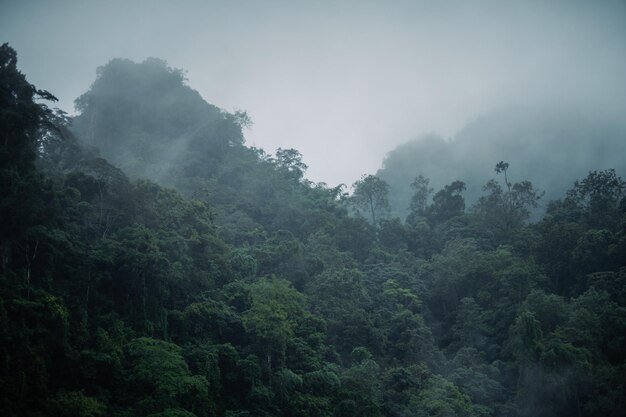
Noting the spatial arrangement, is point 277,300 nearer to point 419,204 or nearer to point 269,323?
point 269,323

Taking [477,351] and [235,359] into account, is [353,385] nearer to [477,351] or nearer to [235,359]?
[235,359]

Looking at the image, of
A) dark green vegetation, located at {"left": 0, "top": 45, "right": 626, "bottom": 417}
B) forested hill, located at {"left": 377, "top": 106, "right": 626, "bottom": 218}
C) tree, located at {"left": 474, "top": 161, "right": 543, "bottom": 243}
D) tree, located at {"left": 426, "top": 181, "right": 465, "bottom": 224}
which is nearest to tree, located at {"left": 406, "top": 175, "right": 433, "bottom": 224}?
tree, located at {"left": 426, "top": 181, "right": 465, "bottom": 224}

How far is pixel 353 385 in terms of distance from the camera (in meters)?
24.5

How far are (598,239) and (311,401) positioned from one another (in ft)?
76.3

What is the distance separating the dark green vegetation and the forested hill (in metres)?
21.1

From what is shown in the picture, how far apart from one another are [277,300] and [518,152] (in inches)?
2075

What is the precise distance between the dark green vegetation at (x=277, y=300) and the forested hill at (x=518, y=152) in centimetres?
2112

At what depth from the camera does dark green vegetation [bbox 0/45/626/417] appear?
18.5 meters

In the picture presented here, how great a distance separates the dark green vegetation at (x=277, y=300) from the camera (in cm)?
1848

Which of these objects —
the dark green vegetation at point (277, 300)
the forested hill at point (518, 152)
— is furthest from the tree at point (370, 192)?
the forested hill at point (518, 152)

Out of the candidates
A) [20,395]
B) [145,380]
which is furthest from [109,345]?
[20,395]

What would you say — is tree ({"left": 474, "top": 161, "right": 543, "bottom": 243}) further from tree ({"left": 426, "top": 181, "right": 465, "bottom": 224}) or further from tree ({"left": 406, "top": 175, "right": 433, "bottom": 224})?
tree ({"left": 406, "top": 175, "right": 433, "bottom": 224})

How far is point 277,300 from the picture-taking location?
2631 cm

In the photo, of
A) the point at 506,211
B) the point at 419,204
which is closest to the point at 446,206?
the point at 419,204
